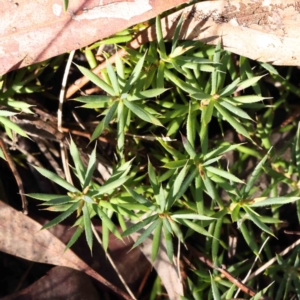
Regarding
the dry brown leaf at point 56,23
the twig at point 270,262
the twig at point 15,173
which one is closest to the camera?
the dry brown leaf at point 56,23

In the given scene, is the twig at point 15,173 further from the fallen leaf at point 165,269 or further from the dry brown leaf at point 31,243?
the fallen leaf at point 165,269

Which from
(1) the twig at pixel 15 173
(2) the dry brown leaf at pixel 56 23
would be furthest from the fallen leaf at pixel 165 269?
(2) the dry brown leaf at pixel 56 23

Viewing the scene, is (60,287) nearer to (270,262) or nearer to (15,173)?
(15,173)

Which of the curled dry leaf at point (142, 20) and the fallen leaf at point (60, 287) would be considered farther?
the fallen leaf at point (60, 287)

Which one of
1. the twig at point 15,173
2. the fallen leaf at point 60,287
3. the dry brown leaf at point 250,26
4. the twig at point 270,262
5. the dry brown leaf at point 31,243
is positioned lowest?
the twig at point 270,262

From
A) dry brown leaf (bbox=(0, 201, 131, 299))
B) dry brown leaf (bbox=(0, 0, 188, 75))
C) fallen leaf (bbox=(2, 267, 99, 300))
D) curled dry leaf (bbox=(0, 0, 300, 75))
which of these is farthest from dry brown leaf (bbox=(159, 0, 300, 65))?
fallen leaf (bbox=(2, 267, 99, 300))

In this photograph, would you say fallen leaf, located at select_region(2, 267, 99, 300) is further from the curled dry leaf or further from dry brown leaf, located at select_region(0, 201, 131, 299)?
the curled dry leaf
